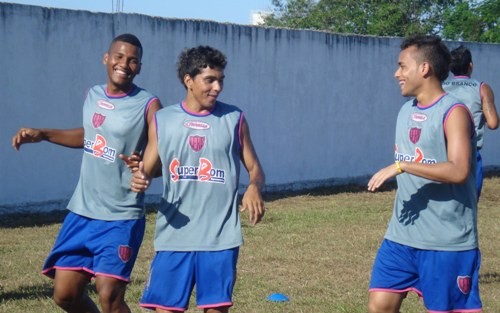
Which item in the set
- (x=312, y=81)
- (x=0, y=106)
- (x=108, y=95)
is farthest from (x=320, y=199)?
(x=108, y=95)

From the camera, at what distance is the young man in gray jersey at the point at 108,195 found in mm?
5820

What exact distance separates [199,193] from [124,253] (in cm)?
79

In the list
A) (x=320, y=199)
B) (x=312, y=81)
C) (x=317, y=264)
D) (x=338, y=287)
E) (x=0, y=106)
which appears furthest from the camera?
(x=312, y=81)

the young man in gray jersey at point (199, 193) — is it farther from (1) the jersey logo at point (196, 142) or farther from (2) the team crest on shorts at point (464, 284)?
(2) the team crest on shorts at point (464, 284)

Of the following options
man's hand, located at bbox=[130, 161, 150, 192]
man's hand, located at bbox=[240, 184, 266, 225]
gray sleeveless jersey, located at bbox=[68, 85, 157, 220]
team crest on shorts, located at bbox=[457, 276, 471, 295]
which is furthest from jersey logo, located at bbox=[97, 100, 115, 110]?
team crest on shorts, located at bbox=[457, 276, 471, 295]

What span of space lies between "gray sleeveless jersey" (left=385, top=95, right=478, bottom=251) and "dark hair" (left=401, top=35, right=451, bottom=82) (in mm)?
184

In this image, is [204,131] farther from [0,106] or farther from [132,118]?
[0,106]

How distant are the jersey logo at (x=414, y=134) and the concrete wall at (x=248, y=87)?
8522mm

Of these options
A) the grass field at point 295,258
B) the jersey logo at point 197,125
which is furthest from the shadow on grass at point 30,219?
the jersey logo at point 197,125

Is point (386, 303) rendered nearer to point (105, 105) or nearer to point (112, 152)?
point (112, 152)

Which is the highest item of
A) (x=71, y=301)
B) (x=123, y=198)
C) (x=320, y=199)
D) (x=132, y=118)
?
(x=132, y=118)

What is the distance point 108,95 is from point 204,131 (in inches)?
38.3

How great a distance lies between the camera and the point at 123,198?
5.86 m

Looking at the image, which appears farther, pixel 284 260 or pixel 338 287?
pixel 284 260
